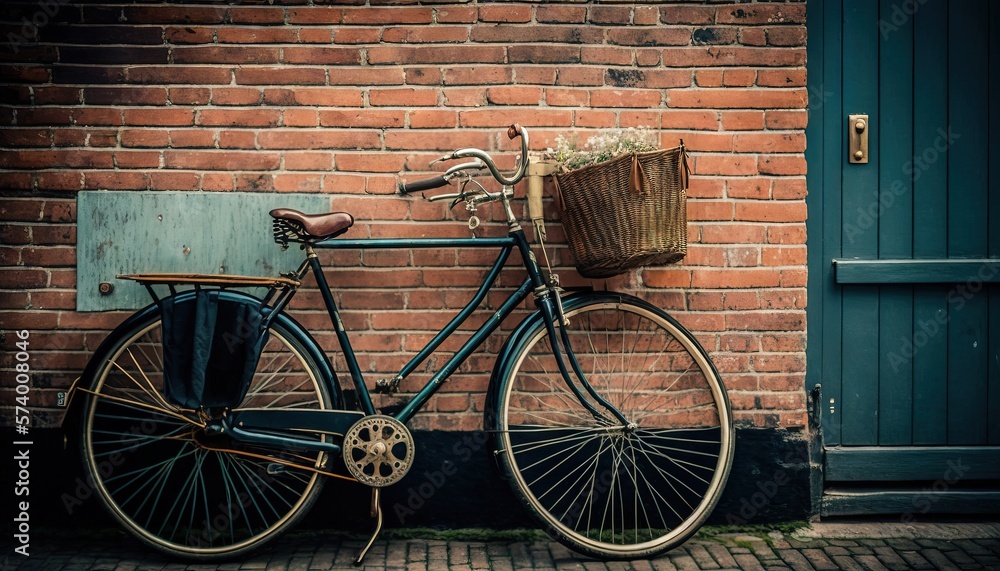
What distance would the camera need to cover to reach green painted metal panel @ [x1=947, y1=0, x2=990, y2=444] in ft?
12.1

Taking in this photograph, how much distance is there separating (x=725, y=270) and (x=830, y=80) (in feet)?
3.39

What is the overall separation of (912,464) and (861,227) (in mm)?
1159

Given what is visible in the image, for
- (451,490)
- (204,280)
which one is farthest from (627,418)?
(204,280)

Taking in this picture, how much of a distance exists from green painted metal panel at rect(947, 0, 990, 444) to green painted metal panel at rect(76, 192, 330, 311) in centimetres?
300

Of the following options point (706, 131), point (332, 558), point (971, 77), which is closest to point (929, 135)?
point (971, 77)

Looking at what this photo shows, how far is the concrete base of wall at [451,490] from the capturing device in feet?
11.7

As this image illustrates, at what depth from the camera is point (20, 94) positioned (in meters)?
3.53

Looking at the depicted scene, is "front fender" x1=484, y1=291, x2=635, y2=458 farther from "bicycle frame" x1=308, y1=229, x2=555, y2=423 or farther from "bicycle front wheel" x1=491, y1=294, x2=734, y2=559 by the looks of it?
"bicycle front wheel" x1=491, y1=294, x2=734, y2=559

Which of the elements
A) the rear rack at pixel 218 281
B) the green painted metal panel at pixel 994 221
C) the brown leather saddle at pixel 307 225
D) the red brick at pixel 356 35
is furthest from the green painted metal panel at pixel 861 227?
the rear rack at pixel 218 281

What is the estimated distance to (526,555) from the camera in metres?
3.42

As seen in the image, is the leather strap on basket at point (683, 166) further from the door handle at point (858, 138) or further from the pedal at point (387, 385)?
the pedal at point (387, 385)

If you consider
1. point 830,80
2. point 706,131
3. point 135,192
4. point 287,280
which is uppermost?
point 830,80

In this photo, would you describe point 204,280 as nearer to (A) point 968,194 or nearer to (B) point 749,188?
(B) point 749,188

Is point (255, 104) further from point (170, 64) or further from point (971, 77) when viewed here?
point (971, 77)
